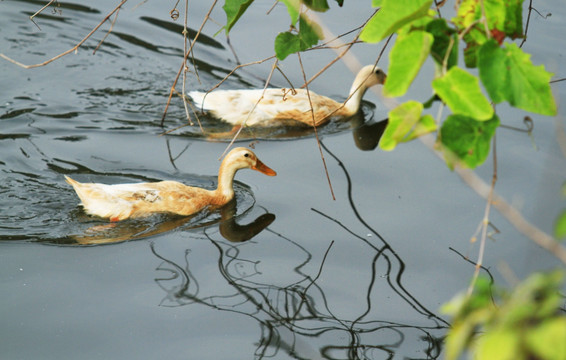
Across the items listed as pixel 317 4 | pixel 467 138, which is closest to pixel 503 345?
pixel 467 138

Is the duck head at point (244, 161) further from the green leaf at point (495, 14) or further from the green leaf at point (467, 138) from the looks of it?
the green leaf at point (467, 138)

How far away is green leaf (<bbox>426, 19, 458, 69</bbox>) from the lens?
2408 millimetres

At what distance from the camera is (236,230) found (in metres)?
5.96

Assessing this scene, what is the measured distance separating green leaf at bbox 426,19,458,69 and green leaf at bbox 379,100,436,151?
19 centimetres

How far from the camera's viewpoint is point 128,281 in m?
5.11

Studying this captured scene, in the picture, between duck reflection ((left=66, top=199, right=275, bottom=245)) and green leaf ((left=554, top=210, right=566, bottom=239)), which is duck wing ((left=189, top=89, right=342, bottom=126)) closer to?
duck reflection ((left=66, top=199, right=275, bottom=245))

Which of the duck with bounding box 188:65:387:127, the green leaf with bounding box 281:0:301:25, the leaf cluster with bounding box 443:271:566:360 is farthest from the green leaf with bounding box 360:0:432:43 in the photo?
the duck with bounding box 188:65:387:127

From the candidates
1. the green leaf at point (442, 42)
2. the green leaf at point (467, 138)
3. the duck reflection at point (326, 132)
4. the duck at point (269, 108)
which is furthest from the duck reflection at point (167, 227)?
the green leaf at point (442, 42)

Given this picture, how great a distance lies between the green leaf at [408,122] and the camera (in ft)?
7.79

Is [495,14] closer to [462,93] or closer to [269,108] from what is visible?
[462,93]

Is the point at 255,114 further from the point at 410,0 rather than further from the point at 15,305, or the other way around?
the point at 410,0

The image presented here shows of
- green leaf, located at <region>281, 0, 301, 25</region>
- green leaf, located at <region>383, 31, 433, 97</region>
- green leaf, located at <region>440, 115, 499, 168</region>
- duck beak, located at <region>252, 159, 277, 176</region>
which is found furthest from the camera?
duck beak, located at <region>252, 159, 277, 176</region>

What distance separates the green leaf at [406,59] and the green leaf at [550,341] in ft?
3.44

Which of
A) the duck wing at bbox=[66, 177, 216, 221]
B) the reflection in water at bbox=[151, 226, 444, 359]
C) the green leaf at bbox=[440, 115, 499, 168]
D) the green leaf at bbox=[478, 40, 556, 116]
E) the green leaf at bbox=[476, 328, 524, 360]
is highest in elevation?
the green leaf at bbox=[478, 40, 556, 116]
